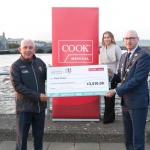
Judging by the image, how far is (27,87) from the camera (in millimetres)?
3828

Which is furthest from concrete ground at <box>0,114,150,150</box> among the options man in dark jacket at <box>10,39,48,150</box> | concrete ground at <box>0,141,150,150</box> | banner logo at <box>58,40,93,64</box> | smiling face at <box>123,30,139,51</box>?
smiling face at <box>123,30,139,51</box>

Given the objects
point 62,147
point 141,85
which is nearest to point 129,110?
point 141,85

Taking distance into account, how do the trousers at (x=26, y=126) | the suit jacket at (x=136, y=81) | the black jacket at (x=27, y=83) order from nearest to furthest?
the suit jacket at (x=136, y=81) → the black jacket at (x=27, y=83) → the trousers at (x=26, y=126)

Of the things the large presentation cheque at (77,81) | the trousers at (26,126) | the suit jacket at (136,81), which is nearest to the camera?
the suit jacket at (136,81)

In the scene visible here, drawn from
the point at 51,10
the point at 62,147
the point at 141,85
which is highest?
the point at 51,10

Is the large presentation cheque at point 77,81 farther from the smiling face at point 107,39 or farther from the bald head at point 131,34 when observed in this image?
the smiling face at point 107,39

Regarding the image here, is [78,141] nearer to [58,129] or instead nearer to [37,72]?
[58,129]

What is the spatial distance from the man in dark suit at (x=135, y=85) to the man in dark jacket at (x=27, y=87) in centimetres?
105

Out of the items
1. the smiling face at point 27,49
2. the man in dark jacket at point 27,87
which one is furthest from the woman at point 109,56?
the smiling face at point 27,49

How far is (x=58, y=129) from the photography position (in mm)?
5242

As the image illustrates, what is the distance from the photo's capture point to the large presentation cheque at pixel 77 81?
4.24m

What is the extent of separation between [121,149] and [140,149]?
105cm

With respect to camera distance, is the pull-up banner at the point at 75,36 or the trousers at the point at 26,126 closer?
the trousers at the point at 26,126

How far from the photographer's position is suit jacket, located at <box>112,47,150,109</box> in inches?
142
